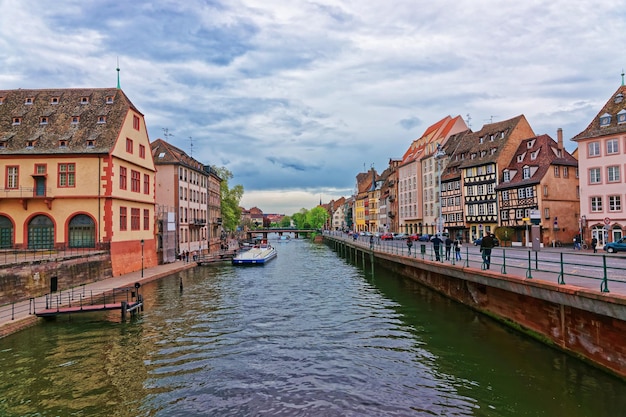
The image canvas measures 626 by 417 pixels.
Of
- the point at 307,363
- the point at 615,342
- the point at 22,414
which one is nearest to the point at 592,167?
the point at 615,342

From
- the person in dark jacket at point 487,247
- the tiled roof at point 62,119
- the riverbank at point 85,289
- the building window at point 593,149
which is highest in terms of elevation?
the tiled roof at point 62,119

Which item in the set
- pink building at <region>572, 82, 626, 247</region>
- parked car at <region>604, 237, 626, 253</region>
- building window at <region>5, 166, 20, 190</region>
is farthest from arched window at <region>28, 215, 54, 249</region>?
pink building at <region>572, 82, 626, 247</region>

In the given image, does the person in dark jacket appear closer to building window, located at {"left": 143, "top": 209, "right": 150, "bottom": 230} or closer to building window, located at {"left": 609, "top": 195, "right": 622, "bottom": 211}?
building window, located at {"left": 609, "top": 195, "right": 622, "bottom": 211}

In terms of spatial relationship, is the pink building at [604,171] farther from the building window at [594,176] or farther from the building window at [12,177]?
the building window at [12,177]

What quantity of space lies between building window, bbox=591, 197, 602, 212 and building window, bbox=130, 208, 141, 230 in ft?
135

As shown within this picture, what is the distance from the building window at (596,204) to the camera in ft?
132

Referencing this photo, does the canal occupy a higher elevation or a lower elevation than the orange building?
lower

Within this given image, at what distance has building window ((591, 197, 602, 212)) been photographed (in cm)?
4025

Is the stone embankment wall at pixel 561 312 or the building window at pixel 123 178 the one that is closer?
the stone embankment wall at pixel 561 312

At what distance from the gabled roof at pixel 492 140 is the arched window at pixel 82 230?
44277 mm

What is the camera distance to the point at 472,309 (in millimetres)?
21172

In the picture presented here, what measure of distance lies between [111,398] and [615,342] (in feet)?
42.8

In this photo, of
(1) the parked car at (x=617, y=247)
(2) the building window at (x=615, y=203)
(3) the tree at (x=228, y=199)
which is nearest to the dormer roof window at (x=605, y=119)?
(2) the building window at (x=615, y=203)

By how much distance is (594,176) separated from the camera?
40.7m
